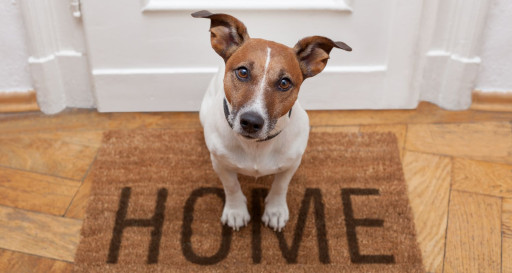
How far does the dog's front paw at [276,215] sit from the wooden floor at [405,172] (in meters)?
0.50

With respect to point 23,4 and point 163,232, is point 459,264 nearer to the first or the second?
point 163,232

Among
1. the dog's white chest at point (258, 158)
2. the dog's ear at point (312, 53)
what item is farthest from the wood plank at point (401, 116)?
the dog's ear at point (312, 53)

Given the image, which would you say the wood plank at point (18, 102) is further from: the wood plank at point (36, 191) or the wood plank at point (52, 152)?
the wood plank at point (36, 191)

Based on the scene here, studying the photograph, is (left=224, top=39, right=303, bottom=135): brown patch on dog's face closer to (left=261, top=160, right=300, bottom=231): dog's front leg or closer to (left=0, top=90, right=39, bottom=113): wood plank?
(left=261, top=160, right=300, bottom=231): dog's front leg

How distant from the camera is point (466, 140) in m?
2.29

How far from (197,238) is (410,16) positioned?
4.16ft

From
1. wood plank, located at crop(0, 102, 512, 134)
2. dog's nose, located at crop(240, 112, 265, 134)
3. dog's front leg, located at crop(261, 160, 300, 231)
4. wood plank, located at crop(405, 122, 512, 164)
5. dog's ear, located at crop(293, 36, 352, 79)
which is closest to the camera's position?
dog's nose, located at crop(240, 112, 265, 134)

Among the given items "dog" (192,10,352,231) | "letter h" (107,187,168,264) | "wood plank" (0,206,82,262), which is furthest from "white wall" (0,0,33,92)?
"dog" (192,10,352,231)

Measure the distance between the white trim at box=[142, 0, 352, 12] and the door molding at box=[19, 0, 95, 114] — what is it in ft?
1.20

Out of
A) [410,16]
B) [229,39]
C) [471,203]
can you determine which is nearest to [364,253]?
[471,203]

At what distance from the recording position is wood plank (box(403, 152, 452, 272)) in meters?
1.83

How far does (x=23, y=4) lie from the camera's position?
2109 millimetres

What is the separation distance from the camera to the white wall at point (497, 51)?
2213 millimetres

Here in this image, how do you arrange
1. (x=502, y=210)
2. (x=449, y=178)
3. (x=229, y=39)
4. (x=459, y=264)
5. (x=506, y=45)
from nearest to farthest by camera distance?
(x=229, y=39) → (x=459, y=264) → (x=502, y=210) → (x=449, y=178) → (x=506, y=45)
